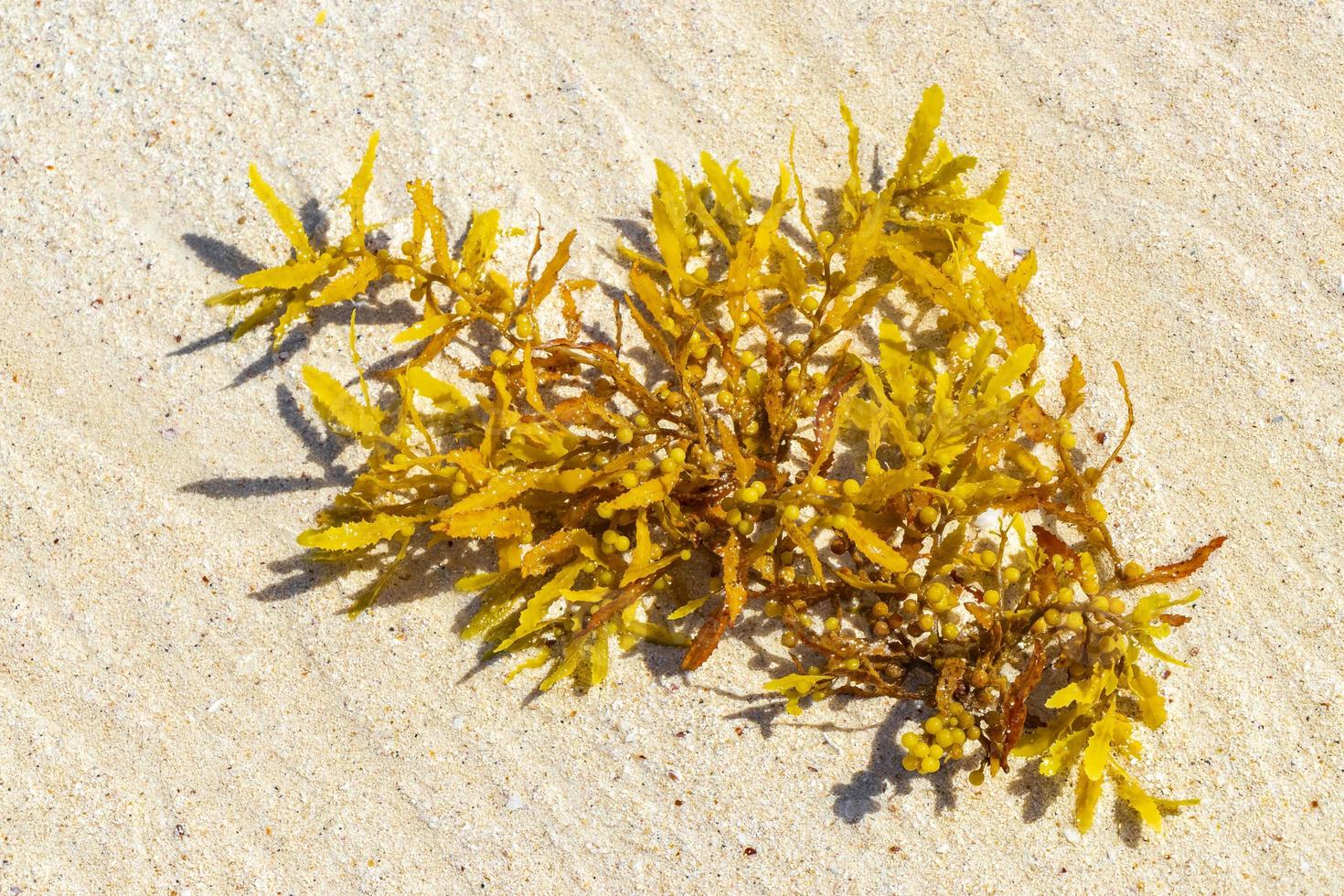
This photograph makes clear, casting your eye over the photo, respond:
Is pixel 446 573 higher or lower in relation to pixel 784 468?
lower

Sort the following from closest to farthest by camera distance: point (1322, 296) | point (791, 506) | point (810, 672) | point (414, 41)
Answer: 1. point (791, 506)
2. point (810, 672)
3. point (1322, 296)
4. point (414, 41)

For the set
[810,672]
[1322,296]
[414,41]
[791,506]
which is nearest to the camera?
[791,506]

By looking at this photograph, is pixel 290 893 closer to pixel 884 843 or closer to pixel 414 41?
pixel 884 843

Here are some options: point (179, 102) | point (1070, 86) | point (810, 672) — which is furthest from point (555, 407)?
point (1070, 86)

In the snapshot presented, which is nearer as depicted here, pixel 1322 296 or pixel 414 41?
pixel 1322 296
